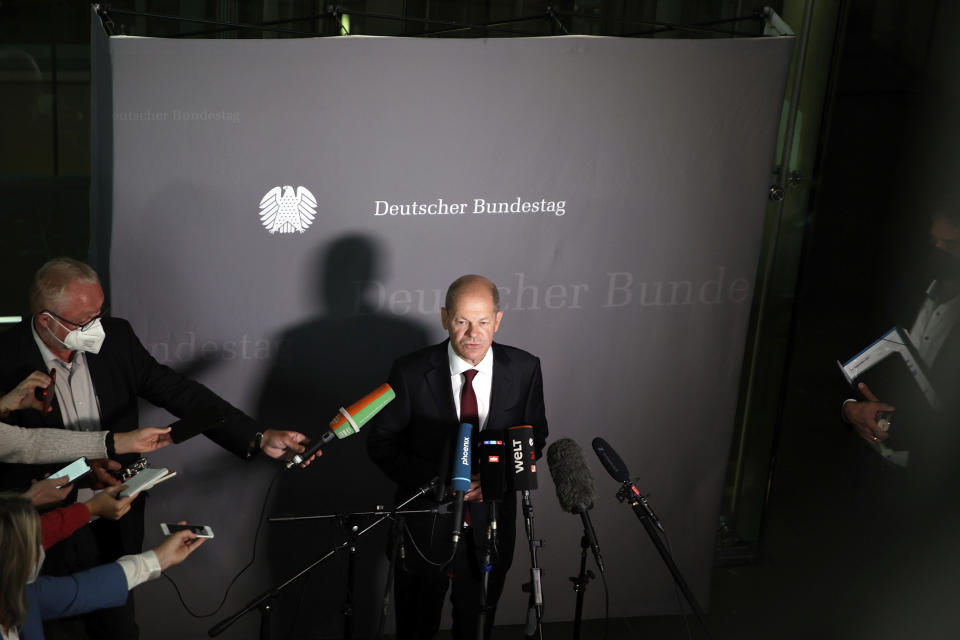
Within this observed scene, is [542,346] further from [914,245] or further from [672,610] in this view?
[914,245]

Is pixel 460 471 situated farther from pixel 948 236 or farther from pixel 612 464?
pixel 948 236

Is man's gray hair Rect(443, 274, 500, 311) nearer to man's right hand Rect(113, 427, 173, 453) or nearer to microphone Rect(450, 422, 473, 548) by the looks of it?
microphone Rect(450, 422, 473, 548)

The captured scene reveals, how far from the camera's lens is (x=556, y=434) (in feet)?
14.9

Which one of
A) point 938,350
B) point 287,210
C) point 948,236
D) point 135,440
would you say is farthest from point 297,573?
point 948,236

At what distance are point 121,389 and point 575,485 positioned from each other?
1.95 m

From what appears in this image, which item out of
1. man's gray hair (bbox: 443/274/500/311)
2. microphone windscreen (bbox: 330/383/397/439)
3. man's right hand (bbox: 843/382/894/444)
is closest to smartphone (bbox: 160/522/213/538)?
microphone windscreen (bbox: 330/383/397/439)

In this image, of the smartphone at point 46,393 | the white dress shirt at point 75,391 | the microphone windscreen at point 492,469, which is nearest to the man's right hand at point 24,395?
the smartphone at point 46,393

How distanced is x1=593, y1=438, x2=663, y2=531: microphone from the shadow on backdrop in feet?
5.04

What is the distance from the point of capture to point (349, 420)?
10.0ft

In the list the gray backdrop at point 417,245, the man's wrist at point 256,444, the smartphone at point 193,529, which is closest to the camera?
the smartphone at point 193,529

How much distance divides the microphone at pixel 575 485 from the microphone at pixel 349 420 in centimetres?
64

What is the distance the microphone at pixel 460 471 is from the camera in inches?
106

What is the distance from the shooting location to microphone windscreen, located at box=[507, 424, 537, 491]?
2850mm

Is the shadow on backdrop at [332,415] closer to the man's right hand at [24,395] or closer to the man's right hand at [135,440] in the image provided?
the man's right hand at [135,440]
